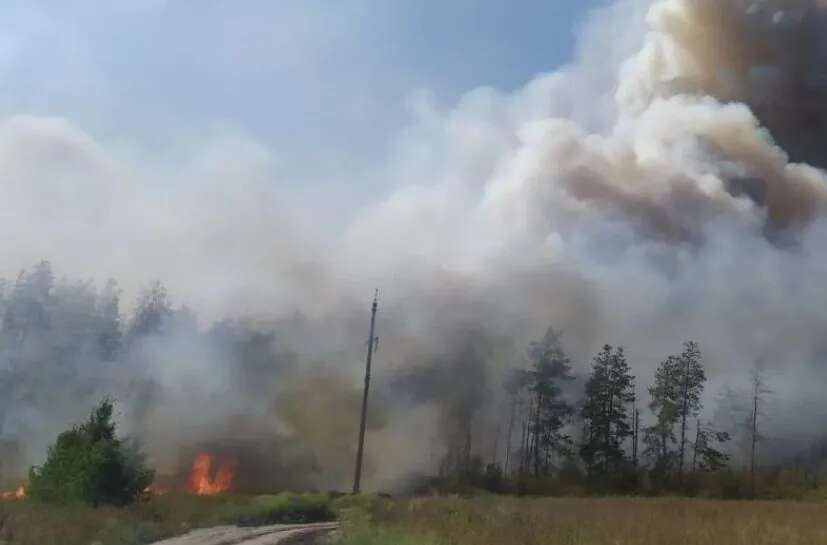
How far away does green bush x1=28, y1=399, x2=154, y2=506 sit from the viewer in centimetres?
1864

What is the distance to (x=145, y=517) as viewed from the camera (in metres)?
18.0

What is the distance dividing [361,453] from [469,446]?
162 inches

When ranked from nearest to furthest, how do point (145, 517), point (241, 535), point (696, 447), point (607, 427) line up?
point (241, 535)
point (145, 517)
point (696, 447)
point (607, 427)

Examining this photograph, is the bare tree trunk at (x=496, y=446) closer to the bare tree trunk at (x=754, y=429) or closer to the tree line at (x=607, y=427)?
the tree line at (x=607, y=427)

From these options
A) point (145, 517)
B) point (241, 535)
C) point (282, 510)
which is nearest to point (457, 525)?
point (241, 535)

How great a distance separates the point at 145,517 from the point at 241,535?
2317 millimetres

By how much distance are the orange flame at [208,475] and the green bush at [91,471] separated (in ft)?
27.7

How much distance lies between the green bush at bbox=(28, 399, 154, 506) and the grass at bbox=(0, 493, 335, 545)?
0.52m

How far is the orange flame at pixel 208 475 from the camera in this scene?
28.3 meters

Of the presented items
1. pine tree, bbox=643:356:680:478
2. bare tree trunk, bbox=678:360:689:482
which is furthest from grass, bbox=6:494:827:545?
bare tree trunk, bbox=678:360:689:482

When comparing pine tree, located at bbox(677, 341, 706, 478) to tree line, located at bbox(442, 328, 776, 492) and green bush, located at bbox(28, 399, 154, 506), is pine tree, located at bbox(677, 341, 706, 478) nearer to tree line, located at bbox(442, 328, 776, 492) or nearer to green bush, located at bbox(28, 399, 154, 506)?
tree line, located at bbox(442, 328, 776, 492)

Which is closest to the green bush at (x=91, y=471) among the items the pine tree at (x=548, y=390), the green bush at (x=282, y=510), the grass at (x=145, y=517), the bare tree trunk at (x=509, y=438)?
the grass at (x=145, y=517)

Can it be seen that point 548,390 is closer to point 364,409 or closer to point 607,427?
point 607,427

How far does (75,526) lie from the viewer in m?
14.8
